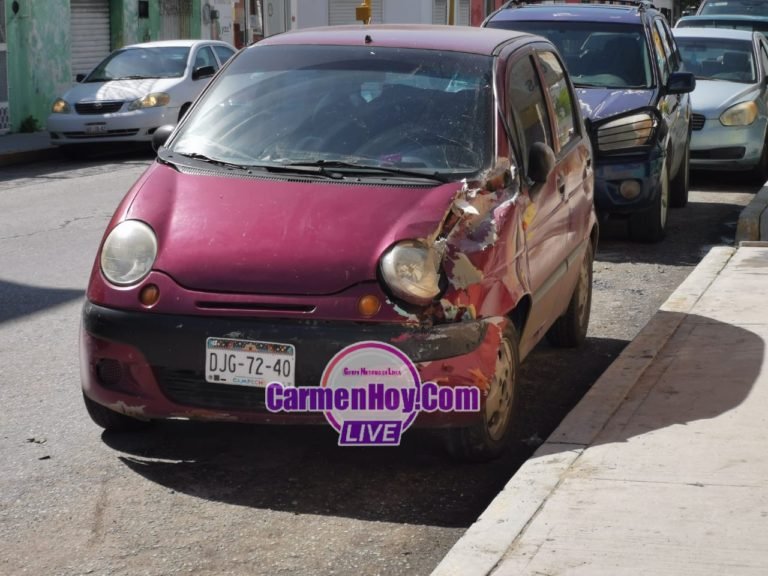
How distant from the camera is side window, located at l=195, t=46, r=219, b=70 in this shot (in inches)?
853

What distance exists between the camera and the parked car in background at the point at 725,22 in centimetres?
2372

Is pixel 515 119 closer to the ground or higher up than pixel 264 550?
higher up

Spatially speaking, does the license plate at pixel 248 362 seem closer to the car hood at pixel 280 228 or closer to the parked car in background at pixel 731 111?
the car hood at pixel 280 228

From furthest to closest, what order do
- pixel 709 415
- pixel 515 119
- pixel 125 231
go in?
pixel 515 119, pixel 709 415, pixel 125 231

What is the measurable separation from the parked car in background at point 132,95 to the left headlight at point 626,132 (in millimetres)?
9012

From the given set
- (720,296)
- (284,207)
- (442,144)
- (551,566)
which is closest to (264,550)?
(551,566)

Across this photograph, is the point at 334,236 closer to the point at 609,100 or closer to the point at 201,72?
the point at 609,100

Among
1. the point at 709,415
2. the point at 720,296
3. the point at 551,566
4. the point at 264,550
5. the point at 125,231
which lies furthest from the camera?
the point at 720,296

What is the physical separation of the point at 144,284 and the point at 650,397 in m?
2.29

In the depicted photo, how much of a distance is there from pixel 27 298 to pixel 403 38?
11.7 ft

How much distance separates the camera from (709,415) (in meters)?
5.93

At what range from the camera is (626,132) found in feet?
Result: 37.4

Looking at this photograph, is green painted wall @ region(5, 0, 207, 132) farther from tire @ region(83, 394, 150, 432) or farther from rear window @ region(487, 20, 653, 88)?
tire @ region(83, 394, 150, 432)

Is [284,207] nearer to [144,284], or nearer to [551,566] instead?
[144,284]
